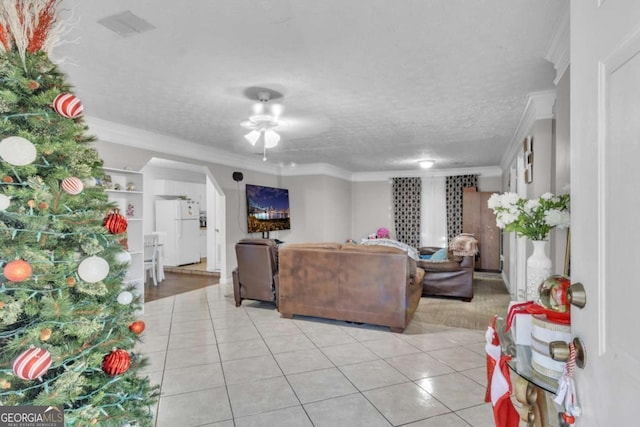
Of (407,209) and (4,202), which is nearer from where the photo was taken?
(4,202)

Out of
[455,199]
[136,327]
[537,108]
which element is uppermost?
[537,108]

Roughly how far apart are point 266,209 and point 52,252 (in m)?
6.20

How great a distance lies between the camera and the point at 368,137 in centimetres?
504

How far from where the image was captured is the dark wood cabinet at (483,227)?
283 inches

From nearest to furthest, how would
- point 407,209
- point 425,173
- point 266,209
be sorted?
point 266,209
point 425,173
point 407,209

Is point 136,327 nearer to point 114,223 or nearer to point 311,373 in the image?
point 114,223

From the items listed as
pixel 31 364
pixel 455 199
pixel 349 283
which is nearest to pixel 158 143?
pixel 349 283

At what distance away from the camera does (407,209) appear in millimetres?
8773

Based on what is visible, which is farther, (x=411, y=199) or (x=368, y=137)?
(x=411, y=199)

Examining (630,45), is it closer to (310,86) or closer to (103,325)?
(103,325)

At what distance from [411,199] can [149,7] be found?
302 inches

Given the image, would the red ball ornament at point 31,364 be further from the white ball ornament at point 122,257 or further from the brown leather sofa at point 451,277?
the brown leather sofa at point 451,277

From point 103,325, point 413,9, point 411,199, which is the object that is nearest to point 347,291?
point 413,9

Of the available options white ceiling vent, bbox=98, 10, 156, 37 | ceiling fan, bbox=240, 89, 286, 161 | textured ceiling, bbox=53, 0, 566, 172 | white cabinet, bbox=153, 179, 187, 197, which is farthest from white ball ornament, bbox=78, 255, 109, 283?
white cabinet, bbox=153, 179, 187, 197
